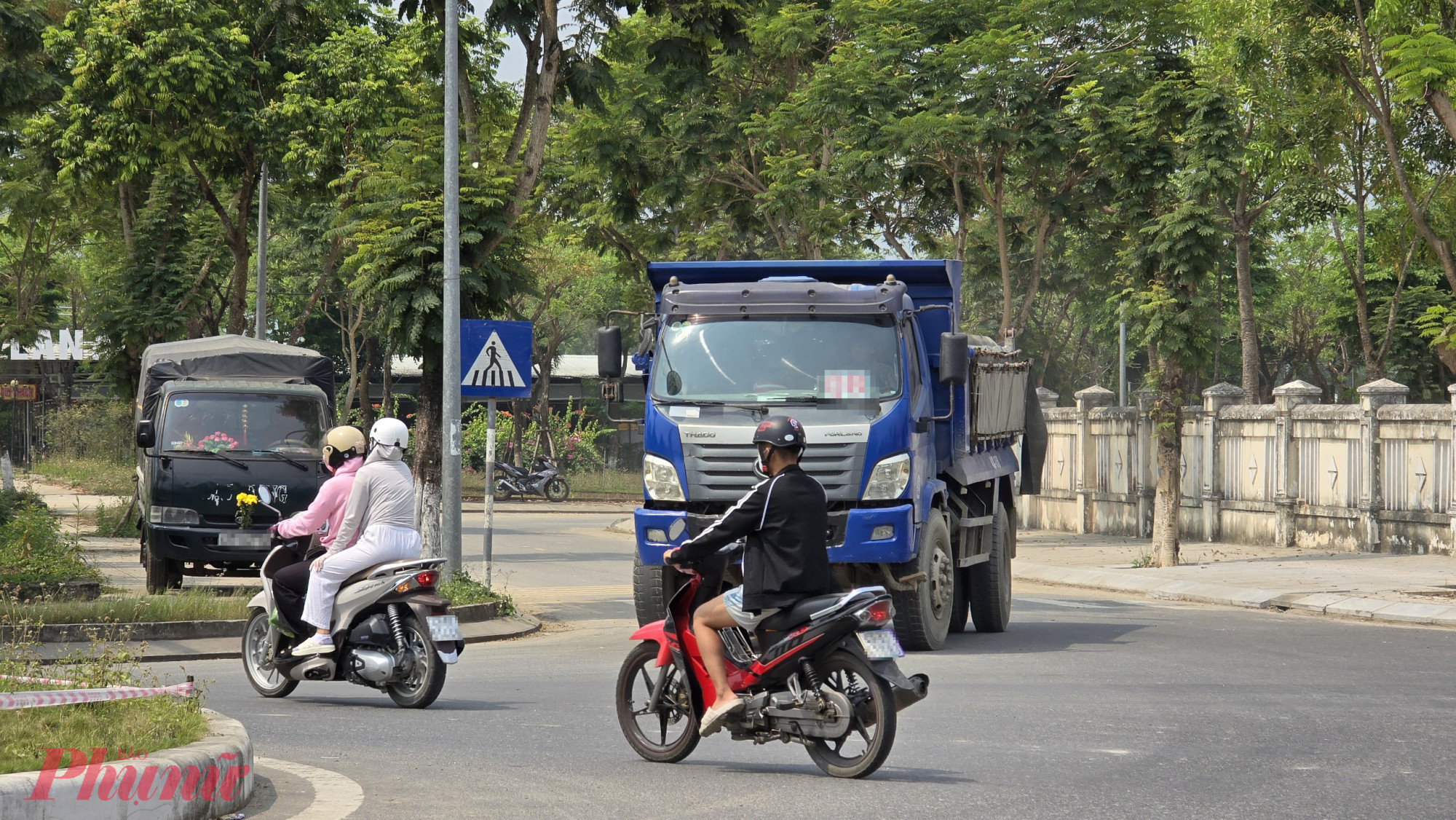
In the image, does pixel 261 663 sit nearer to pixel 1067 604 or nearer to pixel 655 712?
pixel 655 712

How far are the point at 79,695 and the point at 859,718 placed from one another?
3431 millimetres

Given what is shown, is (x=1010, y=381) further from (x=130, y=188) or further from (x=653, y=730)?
(x=130, y=188)

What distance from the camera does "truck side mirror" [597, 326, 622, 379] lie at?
13102 mm

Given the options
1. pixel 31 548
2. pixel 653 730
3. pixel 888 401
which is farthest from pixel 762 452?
pixel 31 548

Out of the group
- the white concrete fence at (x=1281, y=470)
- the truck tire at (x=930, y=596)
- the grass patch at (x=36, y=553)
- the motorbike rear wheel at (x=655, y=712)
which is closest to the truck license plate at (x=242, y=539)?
the grass patch at (x=36, y=553)

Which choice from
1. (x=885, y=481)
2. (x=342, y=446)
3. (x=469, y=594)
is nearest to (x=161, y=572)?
(x=469, y=594)

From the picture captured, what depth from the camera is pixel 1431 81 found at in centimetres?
1636

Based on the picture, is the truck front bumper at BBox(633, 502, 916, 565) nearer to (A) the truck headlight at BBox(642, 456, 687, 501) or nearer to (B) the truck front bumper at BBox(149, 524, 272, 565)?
(A) the truck headlight at BBox(642, 456, 687, 501)

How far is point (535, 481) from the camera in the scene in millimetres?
44812

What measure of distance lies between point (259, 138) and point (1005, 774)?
20.5 metres

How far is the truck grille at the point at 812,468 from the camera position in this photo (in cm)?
1177

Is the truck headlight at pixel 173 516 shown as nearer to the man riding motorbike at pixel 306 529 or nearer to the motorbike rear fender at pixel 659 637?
the man riding motorbike at pixel 306 529
